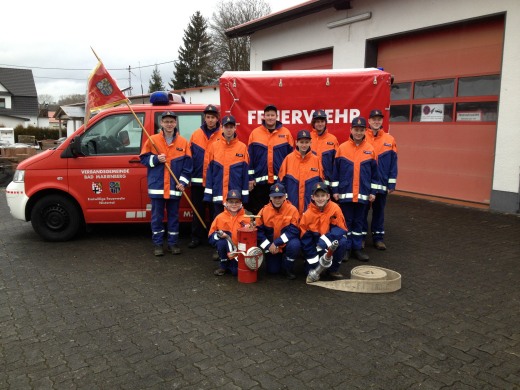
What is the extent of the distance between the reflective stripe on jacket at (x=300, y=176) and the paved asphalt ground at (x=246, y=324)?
0.95 m

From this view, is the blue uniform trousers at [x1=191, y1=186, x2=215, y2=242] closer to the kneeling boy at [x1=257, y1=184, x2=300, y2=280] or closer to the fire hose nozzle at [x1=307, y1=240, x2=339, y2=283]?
the kneeling boy at [x1=257, y1=184, x2=300, y2=280]

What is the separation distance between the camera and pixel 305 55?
44.2ft

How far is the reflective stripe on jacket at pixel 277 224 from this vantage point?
5004 millimetres

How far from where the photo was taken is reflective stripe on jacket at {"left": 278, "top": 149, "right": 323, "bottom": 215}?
17.9 feet

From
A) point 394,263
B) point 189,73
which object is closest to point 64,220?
point 394,263

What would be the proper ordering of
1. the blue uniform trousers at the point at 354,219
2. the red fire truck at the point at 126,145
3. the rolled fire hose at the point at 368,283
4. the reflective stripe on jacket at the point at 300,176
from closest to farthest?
the rolled fire hose at the point at 368,283 < the reflective stripe on jacket at the point at 300,176 < the blue uniform trousers at the point at 354,219 < the red fire truck at the point at 126,145

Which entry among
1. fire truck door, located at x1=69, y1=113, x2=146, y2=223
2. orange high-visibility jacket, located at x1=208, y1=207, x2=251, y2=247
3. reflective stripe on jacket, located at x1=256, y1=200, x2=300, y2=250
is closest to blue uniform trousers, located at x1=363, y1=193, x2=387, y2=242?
reflective stripe on jacket, located at x1=256, y1=200, x2=300, y2=250

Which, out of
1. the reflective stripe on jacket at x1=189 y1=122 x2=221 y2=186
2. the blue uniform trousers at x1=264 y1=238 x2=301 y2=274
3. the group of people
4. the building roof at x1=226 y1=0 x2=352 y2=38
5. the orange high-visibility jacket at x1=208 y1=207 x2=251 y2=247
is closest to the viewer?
the blue uniform trousers at x1=264 y1=238 x2=301 y2=274

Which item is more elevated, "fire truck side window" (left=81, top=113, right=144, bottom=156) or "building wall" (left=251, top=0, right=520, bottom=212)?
"building wall" (left=251, top=0, right=520, bottom=212)

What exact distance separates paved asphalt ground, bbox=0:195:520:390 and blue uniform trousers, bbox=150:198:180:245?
0.99 feet

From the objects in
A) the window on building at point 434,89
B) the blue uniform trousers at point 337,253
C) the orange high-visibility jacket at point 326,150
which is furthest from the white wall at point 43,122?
the blue uniform trousers at point 337,253

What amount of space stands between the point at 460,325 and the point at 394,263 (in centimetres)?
180

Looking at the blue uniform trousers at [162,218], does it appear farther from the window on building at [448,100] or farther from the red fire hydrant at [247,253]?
the window on building at [448,100]

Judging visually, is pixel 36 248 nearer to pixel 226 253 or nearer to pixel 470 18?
pixel 226 253
